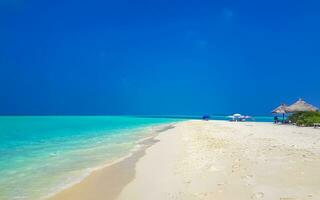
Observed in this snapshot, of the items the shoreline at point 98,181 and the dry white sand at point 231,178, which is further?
the shoreline at point 98,181

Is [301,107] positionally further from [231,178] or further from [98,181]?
[98,181]

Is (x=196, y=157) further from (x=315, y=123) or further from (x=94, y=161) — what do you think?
(x=315, y=123)

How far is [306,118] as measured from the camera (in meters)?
30.2

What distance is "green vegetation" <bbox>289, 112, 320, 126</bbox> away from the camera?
2885 centimetres

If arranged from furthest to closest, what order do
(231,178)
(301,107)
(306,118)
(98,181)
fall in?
(301,107) < (306,118) < (98,181) < (231,178)

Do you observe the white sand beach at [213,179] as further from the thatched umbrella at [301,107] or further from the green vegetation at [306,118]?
the thatched umbrella at [301,107]

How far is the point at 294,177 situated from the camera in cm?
→ 699

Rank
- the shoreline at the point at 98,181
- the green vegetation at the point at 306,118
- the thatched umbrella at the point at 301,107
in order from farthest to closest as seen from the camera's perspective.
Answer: the thatched umbrella at the point at 301,107
the green vegetation at the point at 306,118
the shoreline at the point at 98,181

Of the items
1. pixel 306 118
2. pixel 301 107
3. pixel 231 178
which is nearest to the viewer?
pixel 231 178

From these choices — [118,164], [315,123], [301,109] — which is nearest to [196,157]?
[118,164]

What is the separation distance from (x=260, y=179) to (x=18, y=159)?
972 centimetres

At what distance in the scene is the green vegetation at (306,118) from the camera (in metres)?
28.9

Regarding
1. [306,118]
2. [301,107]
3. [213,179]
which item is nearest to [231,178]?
[213,179]

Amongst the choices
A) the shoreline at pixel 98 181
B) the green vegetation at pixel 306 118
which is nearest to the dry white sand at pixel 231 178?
the shoreline at pixel 98 181
